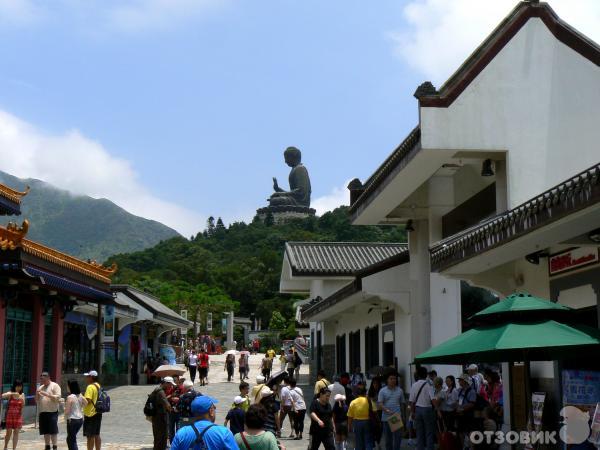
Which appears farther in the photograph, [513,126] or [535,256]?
[513,126]

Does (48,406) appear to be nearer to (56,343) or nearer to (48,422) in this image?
(48,422)

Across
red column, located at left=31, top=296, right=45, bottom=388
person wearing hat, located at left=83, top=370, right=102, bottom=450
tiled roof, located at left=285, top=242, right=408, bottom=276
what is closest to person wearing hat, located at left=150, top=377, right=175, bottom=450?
person wearing hat, located at left=83, top=370, right=102, bottom=450

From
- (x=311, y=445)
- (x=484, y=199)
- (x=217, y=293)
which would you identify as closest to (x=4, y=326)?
(x=311, y=445)

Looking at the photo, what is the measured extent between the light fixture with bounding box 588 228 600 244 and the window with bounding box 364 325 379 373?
14817 millimetres

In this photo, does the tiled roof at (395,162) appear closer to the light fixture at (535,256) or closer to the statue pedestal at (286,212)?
the light fixture at (535,256)

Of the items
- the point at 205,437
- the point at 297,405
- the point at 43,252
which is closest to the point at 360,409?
the point at 297,405

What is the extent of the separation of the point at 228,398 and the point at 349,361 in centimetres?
473

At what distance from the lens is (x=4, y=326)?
21734 mm

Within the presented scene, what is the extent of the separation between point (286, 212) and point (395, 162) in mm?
120079

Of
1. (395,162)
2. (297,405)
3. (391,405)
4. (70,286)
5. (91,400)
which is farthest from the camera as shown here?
(70,286)

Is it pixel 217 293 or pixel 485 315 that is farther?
pixel 217 293

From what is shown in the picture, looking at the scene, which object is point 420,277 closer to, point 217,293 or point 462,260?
point 462,260

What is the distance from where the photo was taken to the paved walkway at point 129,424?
60.4 feet

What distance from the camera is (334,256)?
3809 centimetres
